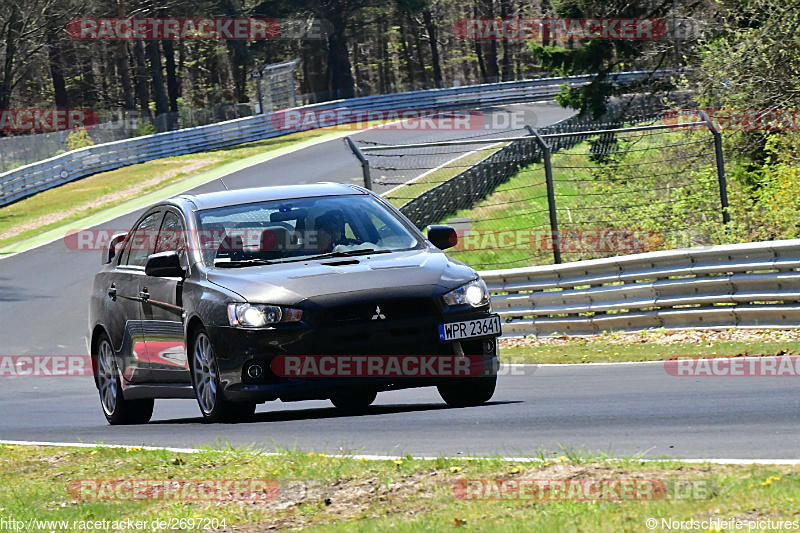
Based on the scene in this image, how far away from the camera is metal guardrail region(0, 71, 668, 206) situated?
41219 mm

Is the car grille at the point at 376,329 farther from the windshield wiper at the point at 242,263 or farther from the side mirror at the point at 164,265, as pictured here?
the side mirror at the point at 164,265

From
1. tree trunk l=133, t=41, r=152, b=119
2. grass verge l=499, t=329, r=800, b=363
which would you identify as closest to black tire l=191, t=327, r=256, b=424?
grass verge l=499, t=329, r=800, b=363

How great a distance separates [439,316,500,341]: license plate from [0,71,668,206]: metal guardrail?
27.3 meters

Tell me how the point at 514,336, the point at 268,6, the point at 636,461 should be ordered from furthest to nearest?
the point at 268,6
the point at 514,336
the point at 636,461

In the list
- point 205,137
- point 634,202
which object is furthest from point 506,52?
point 634,202

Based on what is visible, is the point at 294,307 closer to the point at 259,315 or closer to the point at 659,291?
the point at 259,315

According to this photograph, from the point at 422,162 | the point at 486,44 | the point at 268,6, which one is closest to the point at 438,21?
the point at 486,44

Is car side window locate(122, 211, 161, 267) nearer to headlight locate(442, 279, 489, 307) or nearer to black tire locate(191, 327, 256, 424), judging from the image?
black tire locate(191, 327, 256, 424)

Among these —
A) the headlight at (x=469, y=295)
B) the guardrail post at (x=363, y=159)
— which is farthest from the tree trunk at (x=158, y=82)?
the headlight at (x=469, y=295)

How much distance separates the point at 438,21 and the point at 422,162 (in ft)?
219

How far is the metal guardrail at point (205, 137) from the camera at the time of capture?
41.2 metres

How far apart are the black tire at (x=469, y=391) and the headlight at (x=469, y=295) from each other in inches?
25.6

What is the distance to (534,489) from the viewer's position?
5.45 m

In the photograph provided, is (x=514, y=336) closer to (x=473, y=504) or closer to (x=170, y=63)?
(x=473, y=504)
